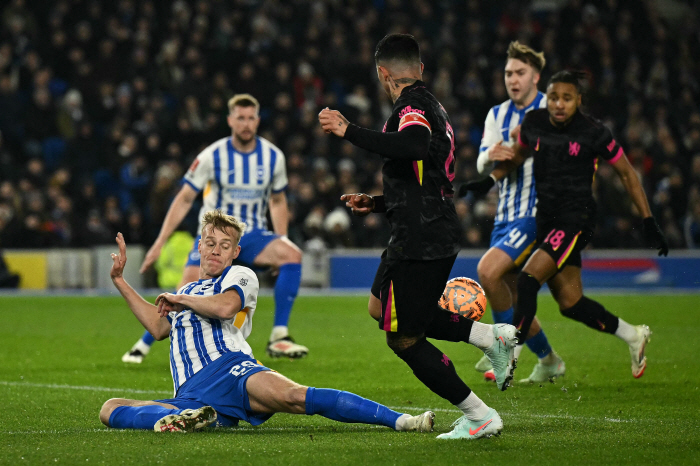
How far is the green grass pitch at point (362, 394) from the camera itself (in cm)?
424

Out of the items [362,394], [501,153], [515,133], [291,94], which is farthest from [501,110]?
[291,94]

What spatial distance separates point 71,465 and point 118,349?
18.3 ft

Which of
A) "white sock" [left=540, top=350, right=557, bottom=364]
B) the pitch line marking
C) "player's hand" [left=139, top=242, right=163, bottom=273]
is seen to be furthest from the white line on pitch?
"white sock" [left=540, top=350, right=557, bottom=364]

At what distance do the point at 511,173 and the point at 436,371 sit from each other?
3142mm

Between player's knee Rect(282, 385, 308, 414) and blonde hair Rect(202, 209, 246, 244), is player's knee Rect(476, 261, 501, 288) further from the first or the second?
player's knee Rect(282, 385, 308, 414)

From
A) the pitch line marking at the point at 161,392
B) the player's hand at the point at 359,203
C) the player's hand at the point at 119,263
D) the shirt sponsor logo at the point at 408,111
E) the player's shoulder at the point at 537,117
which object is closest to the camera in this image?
the shirt sponsor logo at the point at 408,111

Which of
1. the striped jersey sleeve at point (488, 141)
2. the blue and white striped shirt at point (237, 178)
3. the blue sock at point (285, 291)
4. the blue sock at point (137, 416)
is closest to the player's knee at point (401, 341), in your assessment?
the blue sock at point (137, 416)

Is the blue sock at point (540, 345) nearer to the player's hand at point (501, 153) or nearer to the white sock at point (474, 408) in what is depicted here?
the player's hand at point (501, 153)

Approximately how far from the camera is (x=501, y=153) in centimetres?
691

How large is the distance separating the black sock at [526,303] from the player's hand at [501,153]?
856 millimetres

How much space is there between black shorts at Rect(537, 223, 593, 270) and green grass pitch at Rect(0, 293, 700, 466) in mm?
906

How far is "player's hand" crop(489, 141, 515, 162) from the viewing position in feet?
22.6

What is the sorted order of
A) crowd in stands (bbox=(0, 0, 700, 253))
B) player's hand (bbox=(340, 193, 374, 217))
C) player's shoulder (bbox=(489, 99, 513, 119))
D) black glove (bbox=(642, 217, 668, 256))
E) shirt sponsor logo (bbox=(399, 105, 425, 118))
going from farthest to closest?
crowd in stands (bbox=(0, 0, 700, 253)) < player's shoulder (bbox=(489, 99, 513, 119)) < black glove (bbox=(642, 217, 668, 256)) < player's hand (bbox=(340, 193, 374, 217)) < shirt sponsor logo (bbox=(399, 105, 425, 118))

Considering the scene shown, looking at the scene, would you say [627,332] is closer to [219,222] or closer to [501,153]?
[501,153]
